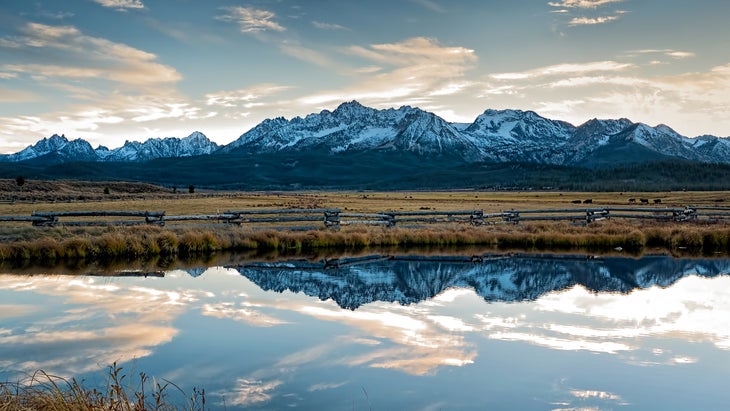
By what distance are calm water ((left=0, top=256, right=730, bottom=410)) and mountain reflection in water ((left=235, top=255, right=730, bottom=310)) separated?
0.15 meters

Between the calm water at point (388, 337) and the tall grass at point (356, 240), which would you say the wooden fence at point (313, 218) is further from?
the calm water at point (388, 337)

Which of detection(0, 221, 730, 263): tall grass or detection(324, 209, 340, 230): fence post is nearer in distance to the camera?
detection(0, 221, 730, 263): tall grass

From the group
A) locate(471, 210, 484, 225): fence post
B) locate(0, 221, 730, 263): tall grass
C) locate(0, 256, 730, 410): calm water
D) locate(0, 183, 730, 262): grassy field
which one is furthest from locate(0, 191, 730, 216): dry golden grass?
locate(0, 256, 730, 410): calm water

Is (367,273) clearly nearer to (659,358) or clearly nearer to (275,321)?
(275,321)

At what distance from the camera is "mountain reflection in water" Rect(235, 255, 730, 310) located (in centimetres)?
1966

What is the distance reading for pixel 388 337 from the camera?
1370 cm

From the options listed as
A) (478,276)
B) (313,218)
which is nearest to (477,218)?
(313,218)

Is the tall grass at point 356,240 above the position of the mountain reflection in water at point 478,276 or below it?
above

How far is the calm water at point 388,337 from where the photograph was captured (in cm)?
1007

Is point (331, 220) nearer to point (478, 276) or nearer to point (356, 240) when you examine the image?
point (356, 240)

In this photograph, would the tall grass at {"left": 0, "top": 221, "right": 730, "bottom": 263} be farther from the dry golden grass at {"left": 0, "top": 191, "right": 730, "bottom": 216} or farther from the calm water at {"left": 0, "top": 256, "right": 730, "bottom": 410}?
the dry golden grass at {"left": 0, "top": 191, "right": 730, "bottom": 216}

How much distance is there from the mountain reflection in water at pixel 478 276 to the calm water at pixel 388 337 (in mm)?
149

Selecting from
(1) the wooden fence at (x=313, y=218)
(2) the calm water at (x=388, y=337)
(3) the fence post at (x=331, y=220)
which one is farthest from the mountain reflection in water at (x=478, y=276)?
(1) the wooden fence at (x=313, y=218)

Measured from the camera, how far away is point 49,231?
2866cm
